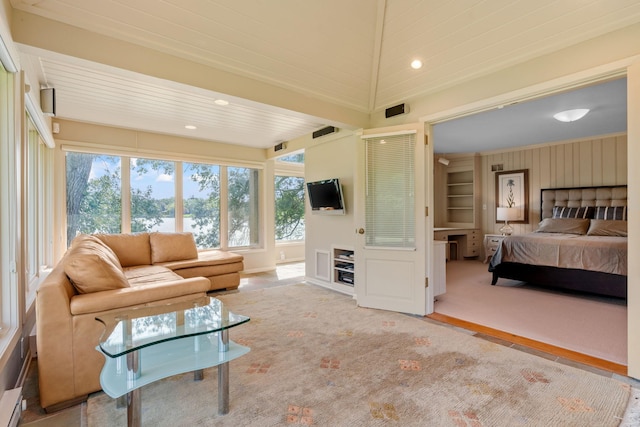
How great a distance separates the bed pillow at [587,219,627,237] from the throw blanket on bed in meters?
0.63

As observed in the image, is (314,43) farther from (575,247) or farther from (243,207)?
(575,247)

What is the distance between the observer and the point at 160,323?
1.97 meters

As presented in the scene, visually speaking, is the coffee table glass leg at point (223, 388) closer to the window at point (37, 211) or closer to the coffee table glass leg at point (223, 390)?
the coffee table glass leg at point (223, 390)

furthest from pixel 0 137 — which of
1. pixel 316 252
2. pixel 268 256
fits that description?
pixel 268 256

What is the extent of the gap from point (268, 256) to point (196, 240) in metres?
1.44

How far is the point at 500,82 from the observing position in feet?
9.53

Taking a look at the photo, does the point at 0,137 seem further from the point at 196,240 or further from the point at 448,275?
the point at 448,275

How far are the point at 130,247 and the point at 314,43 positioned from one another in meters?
3.72

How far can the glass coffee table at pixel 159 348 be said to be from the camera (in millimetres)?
1583

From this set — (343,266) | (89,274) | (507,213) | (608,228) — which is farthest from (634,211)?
(507,213)

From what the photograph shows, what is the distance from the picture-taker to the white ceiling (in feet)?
7.41

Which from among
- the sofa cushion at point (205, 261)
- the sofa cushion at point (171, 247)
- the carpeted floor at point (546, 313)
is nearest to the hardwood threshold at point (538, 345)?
the carpeted floor at point (546, 313)

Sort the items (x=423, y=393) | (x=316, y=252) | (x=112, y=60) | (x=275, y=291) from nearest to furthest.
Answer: (x=423, y=393), (x=112, y=60), (x=275, y=291), (x=316, y=252)

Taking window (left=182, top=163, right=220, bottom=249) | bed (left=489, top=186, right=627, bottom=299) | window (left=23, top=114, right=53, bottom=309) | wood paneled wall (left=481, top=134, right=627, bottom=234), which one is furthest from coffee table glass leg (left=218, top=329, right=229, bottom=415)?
wood paneled wall (left=481, top=134, right=627, bottom=234)
